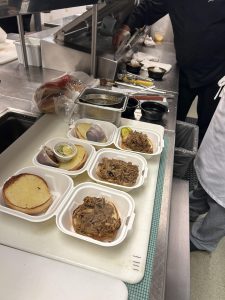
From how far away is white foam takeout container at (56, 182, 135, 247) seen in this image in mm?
669

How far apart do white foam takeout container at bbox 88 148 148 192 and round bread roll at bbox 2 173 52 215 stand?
Result: 0.58ft

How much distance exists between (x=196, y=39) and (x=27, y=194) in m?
1.68

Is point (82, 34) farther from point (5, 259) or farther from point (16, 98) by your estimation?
point (5, 259)

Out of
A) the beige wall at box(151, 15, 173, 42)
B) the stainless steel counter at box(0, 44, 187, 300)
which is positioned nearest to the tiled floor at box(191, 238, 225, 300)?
the stainless steel counter at box(0, 44, 187, 300)

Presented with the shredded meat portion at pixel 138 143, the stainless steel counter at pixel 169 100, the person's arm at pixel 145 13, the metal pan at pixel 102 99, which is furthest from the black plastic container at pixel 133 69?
the shredded meat portion at pixel 138 143

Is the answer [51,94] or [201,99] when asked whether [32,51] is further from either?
[201,99]

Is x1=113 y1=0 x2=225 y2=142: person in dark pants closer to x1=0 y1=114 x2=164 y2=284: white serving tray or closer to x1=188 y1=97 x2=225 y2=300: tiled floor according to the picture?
x1=188 y1=97 x2=225 y2=300: tiled floor

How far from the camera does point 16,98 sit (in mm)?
1382

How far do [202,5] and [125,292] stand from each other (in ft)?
6.24

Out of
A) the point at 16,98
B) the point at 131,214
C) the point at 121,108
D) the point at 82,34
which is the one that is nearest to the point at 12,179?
the point at 131,214

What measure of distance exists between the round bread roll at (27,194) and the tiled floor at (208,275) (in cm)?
120

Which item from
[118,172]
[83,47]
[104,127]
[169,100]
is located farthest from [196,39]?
[118,172]

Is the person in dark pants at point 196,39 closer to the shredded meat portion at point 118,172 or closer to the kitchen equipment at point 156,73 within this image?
the kitchen equipment at point 156,73

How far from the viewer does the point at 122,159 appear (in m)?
0.99
